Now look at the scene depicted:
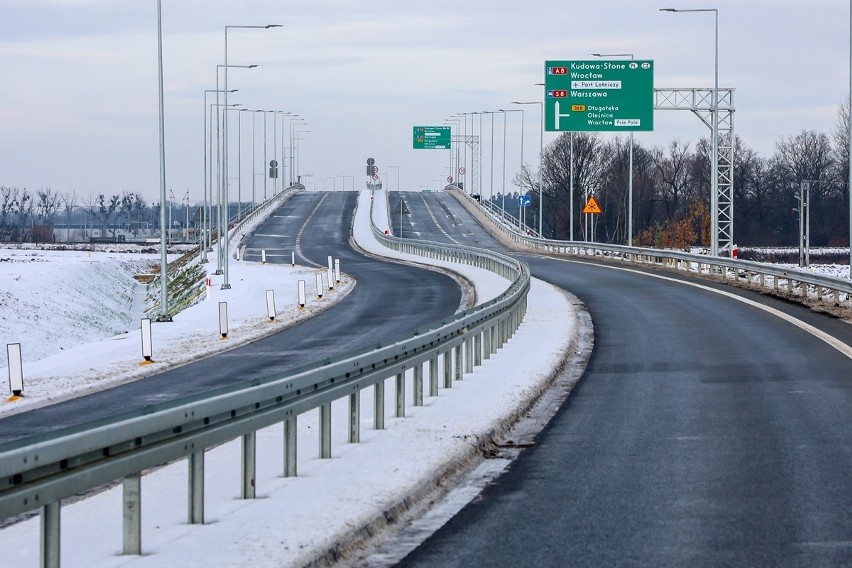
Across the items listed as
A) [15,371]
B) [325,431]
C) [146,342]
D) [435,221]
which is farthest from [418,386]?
[435,221]

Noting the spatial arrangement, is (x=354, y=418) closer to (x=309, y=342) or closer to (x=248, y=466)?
(x=248, y=466)

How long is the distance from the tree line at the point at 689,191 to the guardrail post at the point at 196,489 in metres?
113

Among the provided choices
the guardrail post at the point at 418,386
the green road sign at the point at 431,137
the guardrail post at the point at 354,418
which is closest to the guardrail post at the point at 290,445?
the guardrail post at the point at 354,418

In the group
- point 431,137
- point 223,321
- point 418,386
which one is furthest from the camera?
point 431,137

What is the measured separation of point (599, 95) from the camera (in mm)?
56531

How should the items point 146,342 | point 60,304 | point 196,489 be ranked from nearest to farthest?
point 196,489
point 146,342
point 60,304

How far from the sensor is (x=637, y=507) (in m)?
9.30

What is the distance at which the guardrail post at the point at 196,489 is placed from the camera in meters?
8.34

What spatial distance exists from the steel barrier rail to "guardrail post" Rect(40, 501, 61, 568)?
84.8 feet

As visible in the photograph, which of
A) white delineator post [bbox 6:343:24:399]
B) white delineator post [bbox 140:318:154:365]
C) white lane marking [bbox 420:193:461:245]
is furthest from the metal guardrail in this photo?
white lane marking [bbox 420:193:461:245]

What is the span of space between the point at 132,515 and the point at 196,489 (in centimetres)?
92

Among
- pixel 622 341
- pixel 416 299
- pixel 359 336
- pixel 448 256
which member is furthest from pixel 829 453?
pixel 448 256

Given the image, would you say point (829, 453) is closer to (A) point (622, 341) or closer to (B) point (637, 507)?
(B) point (637, 507)

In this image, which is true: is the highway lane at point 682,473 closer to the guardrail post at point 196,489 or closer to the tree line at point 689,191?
the guardrail post at point 196,489
